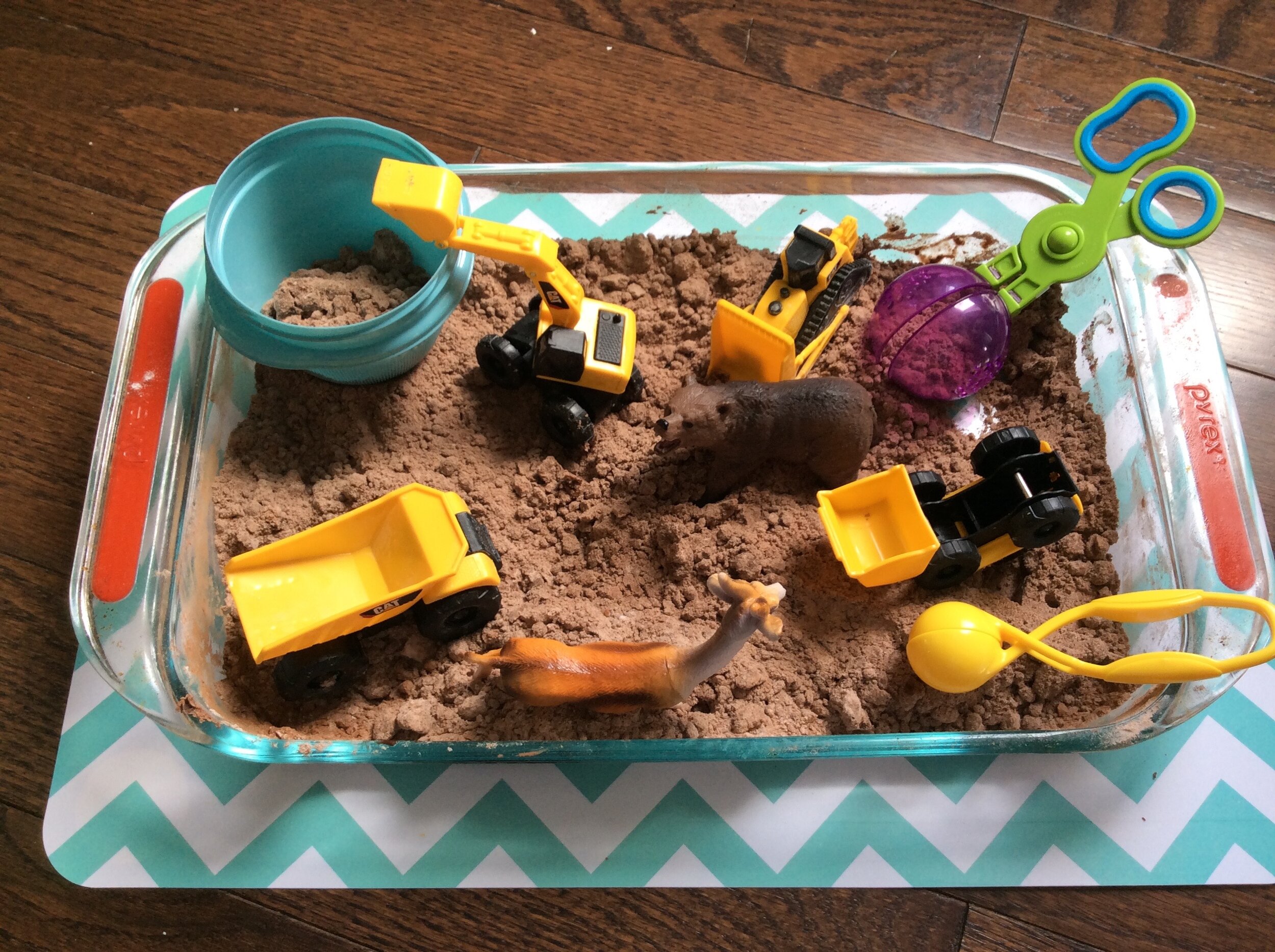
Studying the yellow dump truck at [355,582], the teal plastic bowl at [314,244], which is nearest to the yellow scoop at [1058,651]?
the yellow dump truck at [355,582]

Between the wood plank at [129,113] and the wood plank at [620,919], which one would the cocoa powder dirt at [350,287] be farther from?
the wood plank at [620,919]

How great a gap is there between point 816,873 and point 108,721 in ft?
2.05

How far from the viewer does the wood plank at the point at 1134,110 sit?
3.13 ft

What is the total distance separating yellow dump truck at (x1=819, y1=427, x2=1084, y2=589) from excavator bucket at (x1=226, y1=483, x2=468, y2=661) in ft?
1.03

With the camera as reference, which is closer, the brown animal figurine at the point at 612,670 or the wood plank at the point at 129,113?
the brown animal figurine at the point at 612,670

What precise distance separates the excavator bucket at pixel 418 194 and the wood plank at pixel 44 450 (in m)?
0.42

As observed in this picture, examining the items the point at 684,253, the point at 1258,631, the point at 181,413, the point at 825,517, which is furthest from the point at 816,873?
the point at 181,413

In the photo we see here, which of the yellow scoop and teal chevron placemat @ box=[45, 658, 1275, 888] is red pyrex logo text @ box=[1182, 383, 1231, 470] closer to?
the yellow scoop

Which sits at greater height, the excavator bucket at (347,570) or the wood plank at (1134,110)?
the wood plank at (1134,110)

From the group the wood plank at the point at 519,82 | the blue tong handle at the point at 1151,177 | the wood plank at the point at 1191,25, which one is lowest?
the wood plank at the point at 519,82

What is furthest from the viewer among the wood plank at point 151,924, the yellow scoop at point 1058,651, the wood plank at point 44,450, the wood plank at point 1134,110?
the wood plank at point 1134,110

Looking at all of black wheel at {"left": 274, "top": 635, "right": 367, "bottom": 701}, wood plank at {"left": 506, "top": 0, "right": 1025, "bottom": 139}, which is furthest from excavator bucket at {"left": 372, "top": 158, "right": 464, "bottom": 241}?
wood plank at {"left": 506, "top": 0, "right": 1025, "bottom": 139}

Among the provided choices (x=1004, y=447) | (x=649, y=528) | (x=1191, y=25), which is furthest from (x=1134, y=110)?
(x=649, y=528)

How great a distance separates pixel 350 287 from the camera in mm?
789
